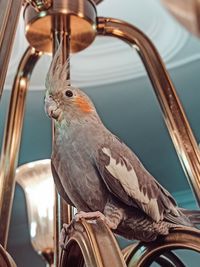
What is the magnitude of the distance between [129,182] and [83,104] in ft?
0.38

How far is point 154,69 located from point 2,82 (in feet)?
1.02

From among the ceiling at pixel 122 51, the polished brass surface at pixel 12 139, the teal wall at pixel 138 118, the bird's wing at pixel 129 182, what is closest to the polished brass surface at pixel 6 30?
the bird's wing at pixel 129 182

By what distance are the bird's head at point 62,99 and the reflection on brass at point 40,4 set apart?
0.16 m

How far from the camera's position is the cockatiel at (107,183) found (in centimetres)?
42

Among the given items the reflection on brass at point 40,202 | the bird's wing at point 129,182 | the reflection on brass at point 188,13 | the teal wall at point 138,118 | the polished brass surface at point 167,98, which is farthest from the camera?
the teal wall at point 138,118

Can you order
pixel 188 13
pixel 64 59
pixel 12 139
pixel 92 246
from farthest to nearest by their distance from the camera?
pixel 12 139, pixel 64 59, pixel 92 246, pixel 188 13

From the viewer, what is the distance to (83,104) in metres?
0.50

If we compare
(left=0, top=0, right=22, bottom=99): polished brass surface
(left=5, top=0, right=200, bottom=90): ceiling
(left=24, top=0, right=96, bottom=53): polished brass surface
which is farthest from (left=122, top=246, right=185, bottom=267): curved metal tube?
(left=5, top=0, right=200, bottom=90): ceiling

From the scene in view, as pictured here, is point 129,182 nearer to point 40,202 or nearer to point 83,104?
point 83,104

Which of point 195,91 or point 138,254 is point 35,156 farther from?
point 138,254

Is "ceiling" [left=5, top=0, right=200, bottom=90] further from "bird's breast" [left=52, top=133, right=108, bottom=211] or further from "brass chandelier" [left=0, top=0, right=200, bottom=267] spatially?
"bird's breast" [left=52, top=133, right=108, bottom=211]

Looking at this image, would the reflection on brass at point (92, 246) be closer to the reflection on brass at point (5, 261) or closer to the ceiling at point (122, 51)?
the reflection on brass at point (5, 261)

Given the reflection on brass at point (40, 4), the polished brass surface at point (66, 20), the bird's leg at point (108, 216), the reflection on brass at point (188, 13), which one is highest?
the reflection on brass at point (40, 4)


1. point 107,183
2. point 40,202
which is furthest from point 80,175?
point 40,202
